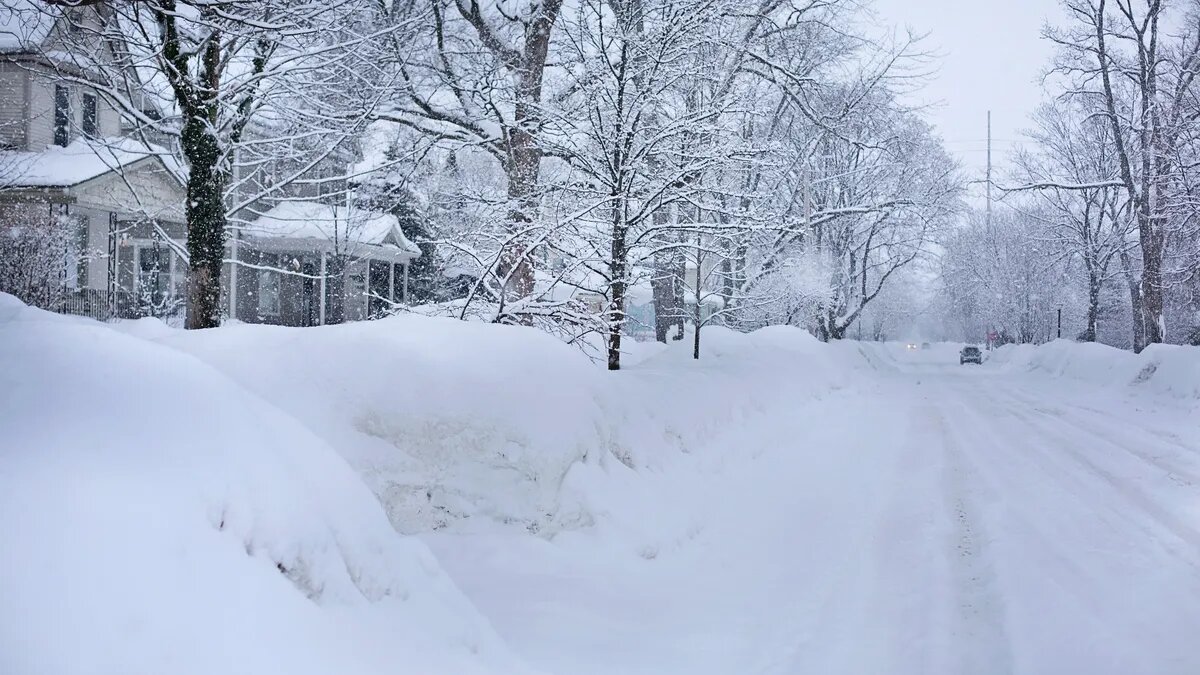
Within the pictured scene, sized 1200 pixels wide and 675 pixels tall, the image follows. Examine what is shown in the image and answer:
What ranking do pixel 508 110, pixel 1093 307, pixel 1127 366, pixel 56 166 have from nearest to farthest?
pixel 508 110, pixel 56 166, pixel 1127 366, pixel 1093 307

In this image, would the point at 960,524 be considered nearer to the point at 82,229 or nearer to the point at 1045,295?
the point at 82,229

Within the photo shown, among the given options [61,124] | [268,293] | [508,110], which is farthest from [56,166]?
[508,110]

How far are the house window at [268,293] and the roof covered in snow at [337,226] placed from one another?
2.05 meters

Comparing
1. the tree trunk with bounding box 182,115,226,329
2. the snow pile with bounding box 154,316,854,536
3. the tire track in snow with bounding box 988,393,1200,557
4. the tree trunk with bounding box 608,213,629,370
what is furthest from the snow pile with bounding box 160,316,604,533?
the tire track in snow with bounding box 988,393,1200,557

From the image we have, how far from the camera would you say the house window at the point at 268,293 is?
32.0 meters

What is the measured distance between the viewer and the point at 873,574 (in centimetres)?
648

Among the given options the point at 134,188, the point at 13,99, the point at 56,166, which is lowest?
the point at 134,188

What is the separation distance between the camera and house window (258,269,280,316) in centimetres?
3203

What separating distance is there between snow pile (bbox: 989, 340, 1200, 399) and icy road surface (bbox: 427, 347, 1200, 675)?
9507 mm

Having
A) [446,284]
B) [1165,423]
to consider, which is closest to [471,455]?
[1165,423]

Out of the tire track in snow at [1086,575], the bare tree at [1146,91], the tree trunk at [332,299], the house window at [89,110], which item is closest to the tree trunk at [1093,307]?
the bare tree at [1146,91]

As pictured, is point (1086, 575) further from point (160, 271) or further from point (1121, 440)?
point (160, 271)

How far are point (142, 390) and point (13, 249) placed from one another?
1547 centimetres

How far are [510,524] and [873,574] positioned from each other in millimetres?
2796
